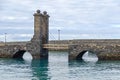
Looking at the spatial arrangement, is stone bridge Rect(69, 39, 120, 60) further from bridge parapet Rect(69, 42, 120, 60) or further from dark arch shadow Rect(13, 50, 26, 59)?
dark arch shadow Rect(13, 50, 26, 59)

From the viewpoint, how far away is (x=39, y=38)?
53.9 m

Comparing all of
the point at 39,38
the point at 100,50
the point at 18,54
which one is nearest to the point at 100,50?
the point at 100,50

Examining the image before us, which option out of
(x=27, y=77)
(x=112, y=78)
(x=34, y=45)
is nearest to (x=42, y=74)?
(x=27, y=77)

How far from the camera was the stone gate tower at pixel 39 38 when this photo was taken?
2108 inches

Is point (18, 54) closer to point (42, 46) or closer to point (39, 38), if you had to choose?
point (42, 46)

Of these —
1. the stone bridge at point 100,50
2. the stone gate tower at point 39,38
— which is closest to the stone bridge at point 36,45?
the stone gate tower at point 39,38

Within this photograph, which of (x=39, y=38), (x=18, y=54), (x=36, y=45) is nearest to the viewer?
(x=36, y=45)

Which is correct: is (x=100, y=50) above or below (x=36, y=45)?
below

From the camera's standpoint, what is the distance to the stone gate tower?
53531mm

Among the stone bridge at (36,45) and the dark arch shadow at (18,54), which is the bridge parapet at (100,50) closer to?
the stone bridge at (36,45)

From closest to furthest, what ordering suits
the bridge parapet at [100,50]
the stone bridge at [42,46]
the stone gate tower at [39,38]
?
the bridge parapet at [100,50]
the stone bridge at [42,46]
the stone gate tower at [39,38]

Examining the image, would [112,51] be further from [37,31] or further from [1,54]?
[1,54]

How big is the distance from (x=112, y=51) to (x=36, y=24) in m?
11.1

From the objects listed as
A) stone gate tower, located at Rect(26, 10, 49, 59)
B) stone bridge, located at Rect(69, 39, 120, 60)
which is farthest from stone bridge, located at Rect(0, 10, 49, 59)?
stone bridge, located at Rect(69, 39, 120, 60)
